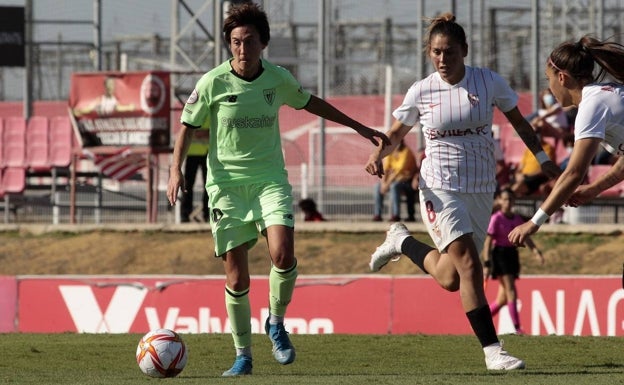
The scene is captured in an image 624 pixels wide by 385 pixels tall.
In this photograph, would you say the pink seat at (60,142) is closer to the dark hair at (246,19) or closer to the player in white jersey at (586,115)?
the dark hair at (246,19)

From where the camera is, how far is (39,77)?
27.2m

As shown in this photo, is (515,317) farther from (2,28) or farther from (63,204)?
(2,28)

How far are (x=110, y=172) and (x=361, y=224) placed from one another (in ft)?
14.3

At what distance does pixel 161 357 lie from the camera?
8531 millimetres

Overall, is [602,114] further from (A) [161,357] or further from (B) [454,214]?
(A) [161,357]

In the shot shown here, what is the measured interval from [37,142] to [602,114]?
15865 millimetres

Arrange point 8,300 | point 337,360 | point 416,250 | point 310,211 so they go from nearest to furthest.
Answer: point 416,250 → point 337,360 → point 8,300 → point 310,211

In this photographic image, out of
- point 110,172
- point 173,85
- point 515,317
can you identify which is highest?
point 173,85

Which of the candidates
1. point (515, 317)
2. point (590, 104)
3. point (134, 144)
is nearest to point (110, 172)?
point (134, 144)

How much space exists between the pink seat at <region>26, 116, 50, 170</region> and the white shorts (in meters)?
14.1

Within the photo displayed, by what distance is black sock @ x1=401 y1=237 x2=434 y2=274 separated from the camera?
970cm

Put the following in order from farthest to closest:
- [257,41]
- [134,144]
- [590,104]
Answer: [134,144] → [257,41] → [590,104]

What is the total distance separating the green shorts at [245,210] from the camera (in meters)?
8.85

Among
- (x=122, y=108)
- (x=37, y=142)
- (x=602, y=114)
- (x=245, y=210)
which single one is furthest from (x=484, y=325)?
(x=37, y=142)
